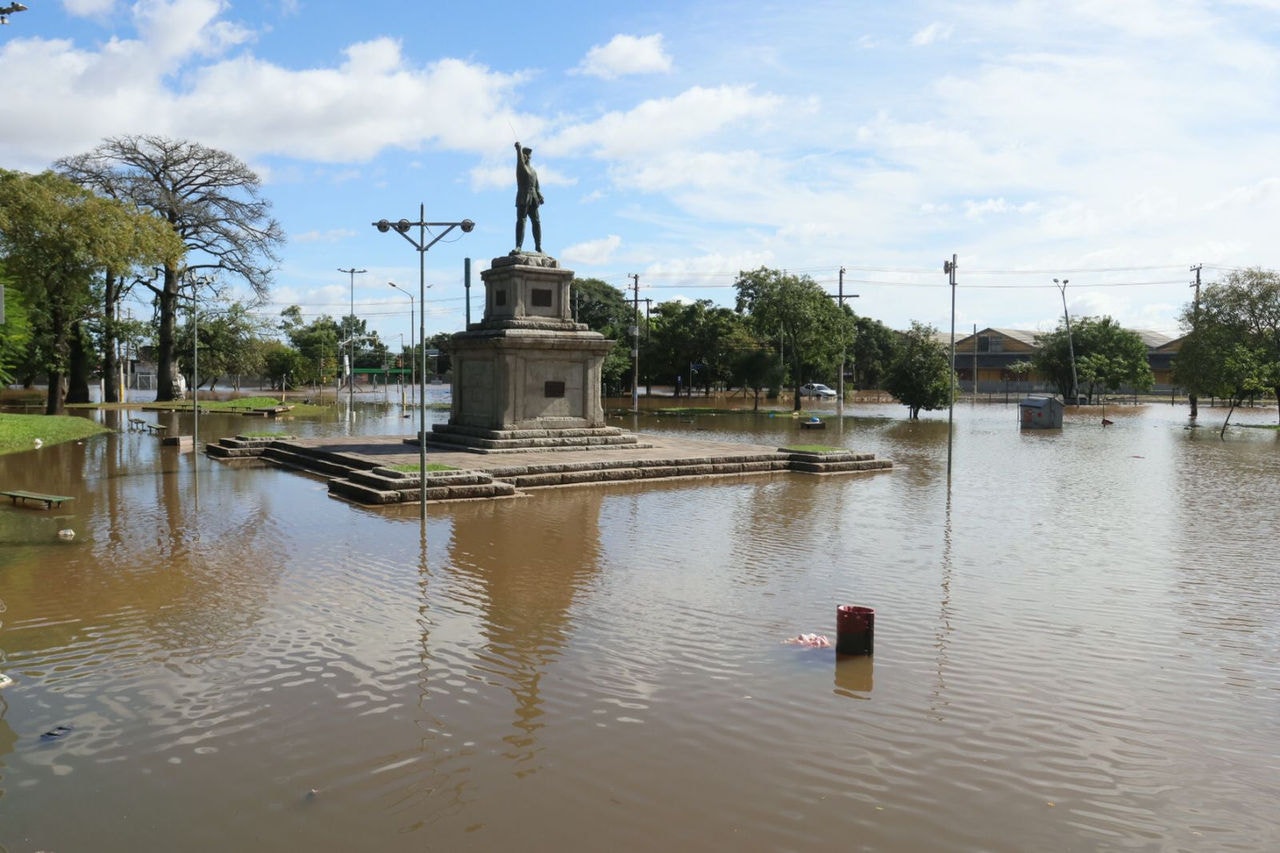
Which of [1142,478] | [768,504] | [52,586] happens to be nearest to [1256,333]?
[1142,478]

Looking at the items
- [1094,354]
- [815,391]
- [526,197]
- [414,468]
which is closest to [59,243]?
[526,197]

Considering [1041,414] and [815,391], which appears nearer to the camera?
[1041,414]

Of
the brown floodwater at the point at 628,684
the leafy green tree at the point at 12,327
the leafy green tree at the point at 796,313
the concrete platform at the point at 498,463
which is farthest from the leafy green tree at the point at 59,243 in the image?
the leafy green tree at the point at 796,313

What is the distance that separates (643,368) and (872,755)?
62.3m

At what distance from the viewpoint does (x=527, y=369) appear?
24.2 meters

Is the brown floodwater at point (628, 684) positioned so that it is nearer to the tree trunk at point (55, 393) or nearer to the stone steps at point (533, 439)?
the stone steps at point (533, 439)

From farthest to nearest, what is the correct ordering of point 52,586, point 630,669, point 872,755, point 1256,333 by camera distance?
point 1256,333 < point 52,586 < point 630,669 < point 872,755

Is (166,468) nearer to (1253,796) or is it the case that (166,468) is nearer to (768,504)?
(768,504)

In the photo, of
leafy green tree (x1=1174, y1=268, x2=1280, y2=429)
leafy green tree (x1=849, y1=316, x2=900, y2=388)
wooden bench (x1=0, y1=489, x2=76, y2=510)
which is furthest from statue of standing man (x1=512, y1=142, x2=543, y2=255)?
leafy green tree (x1=849, y1=316, x2=900, y2=388)

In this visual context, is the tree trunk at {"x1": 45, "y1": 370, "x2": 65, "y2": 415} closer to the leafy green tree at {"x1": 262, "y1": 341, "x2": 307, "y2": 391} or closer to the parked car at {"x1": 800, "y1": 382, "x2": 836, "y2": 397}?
the leafy green tree at {"x1": 262, "y1": 341, "x2": 307, "y2": 391}

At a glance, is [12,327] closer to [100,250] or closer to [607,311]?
[100,250]

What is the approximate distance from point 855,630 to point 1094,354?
6706cm

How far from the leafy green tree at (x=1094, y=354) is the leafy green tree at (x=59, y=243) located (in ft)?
192

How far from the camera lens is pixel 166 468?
23141mm
